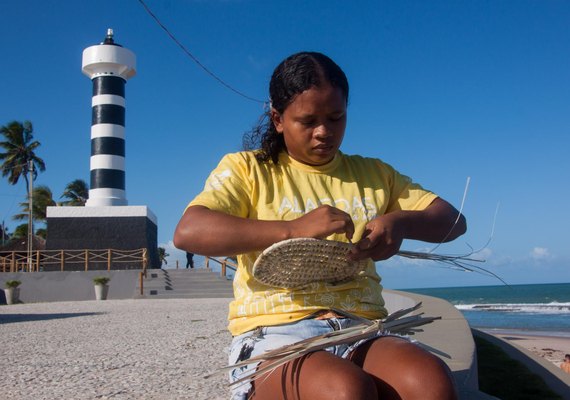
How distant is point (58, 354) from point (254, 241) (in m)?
4.38

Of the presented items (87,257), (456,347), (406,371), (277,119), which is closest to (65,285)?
(87,257)

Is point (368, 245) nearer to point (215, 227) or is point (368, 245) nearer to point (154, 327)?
point (215, 227)

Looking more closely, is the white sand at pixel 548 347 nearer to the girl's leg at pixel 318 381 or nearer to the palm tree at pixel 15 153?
the girl's leg at pixel 318 381

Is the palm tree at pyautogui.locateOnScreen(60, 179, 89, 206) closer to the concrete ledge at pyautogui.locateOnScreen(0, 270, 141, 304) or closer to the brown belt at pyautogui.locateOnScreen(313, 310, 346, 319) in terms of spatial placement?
the concrete ledge at pyautogui.locateOnScreen(0, 270, 141, 304)

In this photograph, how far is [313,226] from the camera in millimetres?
1290

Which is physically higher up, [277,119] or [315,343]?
[277,119]

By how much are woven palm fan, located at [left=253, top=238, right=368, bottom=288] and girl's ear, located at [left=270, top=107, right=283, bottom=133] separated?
44 cm

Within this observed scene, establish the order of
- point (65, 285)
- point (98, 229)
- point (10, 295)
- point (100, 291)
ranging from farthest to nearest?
point (98, 229) → point (65, 285) → point (100, 291) → point (10, 295)

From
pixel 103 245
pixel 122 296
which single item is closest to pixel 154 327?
pixel 122 296

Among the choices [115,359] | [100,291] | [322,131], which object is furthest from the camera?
[100,291]

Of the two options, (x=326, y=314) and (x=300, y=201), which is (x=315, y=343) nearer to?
(x=326, y=314)

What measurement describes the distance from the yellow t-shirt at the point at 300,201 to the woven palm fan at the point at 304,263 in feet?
0.15

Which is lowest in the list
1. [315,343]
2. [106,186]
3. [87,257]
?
[315,343]

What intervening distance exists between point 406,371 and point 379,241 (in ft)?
0.98
